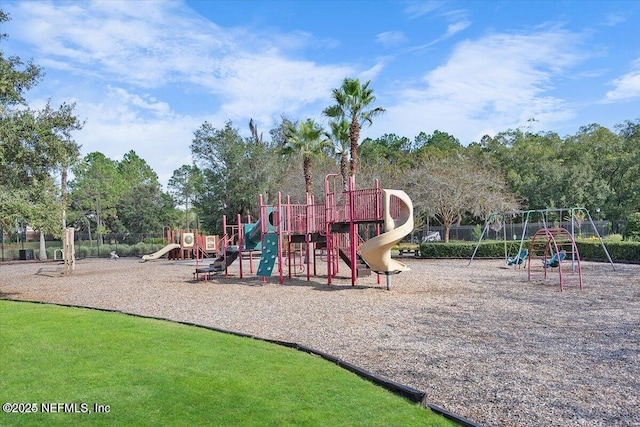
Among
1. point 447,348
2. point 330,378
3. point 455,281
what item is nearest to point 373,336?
Answer: point 447,348

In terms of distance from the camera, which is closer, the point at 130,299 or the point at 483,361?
the point at 483,361

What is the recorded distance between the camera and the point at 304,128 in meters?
27.8

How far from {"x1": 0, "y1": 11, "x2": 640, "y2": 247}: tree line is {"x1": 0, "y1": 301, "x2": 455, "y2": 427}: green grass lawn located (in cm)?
810

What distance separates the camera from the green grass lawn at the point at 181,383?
4.80 metres

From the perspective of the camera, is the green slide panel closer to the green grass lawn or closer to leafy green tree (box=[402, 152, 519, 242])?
the green grass lawn

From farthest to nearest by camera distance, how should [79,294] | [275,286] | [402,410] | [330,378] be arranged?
[275,286], [79,294], [330,378], [402,410]

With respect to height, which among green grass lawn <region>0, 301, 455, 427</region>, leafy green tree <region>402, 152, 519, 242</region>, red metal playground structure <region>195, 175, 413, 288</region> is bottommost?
green grass lawn <region>0, 301, 455, 427</region>

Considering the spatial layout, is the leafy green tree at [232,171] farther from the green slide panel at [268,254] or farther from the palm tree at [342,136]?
the green slide panel at [268,254]

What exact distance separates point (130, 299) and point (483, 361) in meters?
10.2

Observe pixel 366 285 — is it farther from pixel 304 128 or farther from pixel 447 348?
pixel 304 128

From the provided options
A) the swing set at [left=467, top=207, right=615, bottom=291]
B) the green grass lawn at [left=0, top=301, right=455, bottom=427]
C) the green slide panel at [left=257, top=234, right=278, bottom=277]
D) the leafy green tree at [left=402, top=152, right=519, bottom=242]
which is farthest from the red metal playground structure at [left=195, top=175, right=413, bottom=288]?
the leafy green tree at [left=402, top=152, right=519, bottom=242]

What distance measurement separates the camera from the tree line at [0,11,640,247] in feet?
50.1

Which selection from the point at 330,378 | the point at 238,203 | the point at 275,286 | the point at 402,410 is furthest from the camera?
the point at 238,203

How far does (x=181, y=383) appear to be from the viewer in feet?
18.8
